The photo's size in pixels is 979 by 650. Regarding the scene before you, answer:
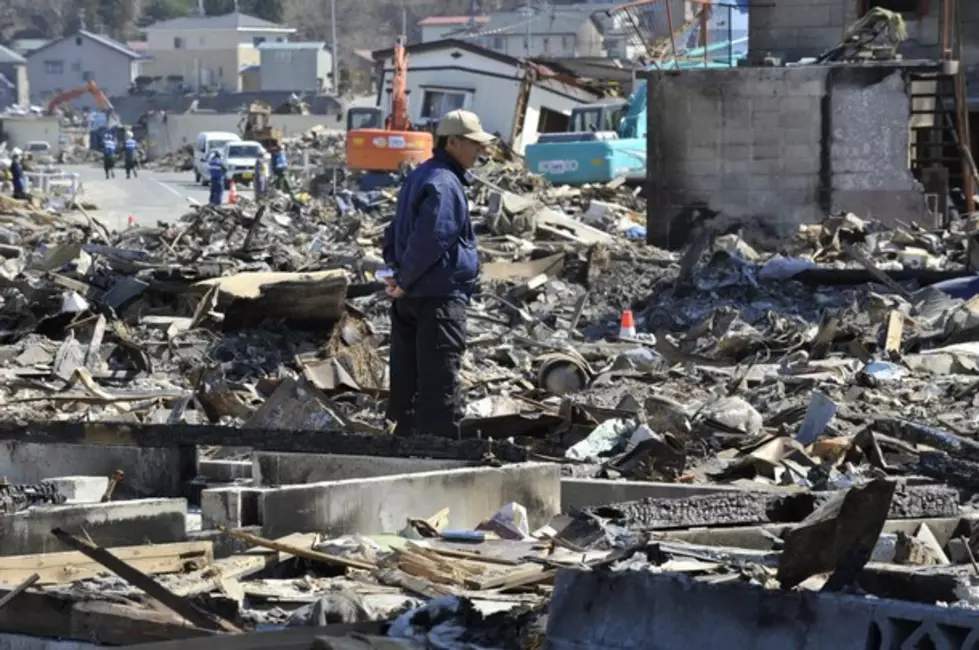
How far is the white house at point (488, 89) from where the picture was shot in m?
54.9

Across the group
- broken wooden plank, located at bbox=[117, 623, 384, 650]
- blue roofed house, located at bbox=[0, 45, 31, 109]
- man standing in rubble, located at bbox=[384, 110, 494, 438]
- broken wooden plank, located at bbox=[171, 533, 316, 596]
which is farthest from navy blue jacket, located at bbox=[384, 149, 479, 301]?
blue roofed house, located at bbox=[0, 45, 31, 109]

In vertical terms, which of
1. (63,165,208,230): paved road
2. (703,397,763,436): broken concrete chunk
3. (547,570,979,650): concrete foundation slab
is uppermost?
(547,570,979,650): concrete foundation slab

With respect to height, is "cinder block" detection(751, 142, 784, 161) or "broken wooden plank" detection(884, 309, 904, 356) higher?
"cinder block" detection(751, 142, 784, 161)

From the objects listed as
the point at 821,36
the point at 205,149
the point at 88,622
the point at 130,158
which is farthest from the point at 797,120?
the point at 130,158

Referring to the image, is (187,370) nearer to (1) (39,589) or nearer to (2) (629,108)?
(1) (39,589)

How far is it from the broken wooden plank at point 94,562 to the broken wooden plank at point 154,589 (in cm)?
22

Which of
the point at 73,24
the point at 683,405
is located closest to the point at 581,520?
the point at 683,405

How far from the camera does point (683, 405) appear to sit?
11344mm

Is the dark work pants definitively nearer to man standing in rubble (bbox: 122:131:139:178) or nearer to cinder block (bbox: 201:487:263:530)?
cinder block (bbox: 201:487:263:530)

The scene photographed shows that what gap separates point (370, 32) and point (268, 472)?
448ft

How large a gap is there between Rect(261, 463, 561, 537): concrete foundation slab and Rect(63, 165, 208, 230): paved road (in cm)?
2800

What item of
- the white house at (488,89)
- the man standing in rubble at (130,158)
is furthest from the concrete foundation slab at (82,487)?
the man standing in rubble at (130,158)

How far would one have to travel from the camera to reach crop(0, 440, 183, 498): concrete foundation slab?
29.3ft

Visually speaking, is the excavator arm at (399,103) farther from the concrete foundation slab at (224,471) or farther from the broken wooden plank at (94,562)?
the broken wooden plank at (94,562)
